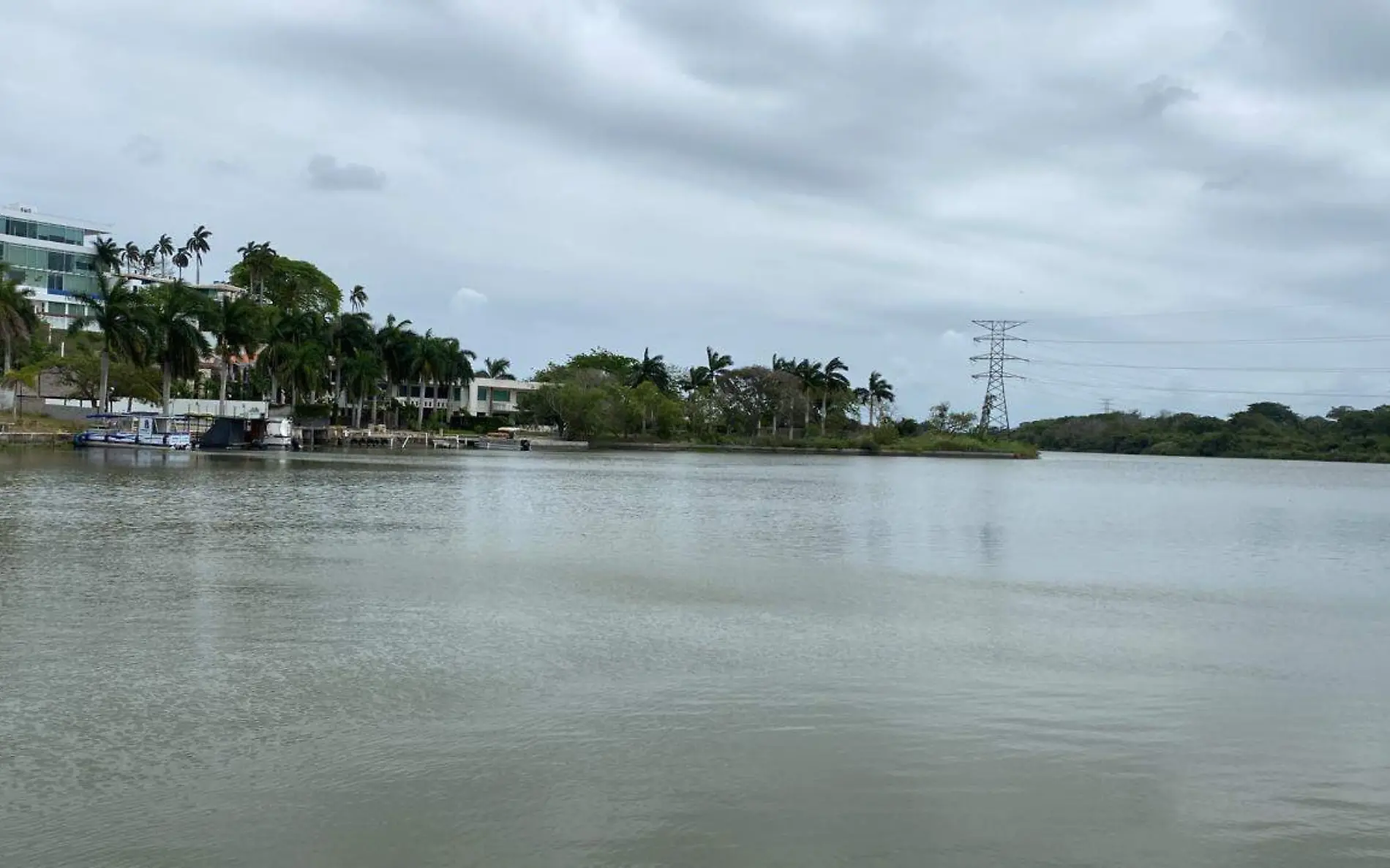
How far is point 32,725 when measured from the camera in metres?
10.2

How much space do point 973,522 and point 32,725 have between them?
30028mm

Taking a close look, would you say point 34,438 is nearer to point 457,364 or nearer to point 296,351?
point 296,351

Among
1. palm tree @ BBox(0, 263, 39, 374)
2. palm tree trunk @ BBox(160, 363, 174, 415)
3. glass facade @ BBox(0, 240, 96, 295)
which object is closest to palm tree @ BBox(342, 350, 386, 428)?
palm tree trunk @ BBox(160, 363, 174, 415)

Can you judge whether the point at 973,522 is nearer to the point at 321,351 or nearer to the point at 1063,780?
the point at 1063,780

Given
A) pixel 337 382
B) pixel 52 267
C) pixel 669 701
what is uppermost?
pixel 52 267

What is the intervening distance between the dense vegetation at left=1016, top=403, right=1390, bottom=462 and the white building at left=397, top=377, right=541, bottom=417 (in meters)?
93.6

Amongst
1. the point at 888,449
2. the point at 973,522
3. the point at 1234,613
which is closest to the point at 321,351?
the point at 888,449

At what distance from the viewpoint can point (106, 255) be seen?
115 metres

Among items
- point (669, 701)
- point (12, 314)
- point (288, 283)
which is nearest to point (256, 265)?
point (288, 283)

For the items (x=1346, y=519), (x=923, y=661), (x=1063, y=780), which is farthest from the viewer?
(x=1346, y=519)

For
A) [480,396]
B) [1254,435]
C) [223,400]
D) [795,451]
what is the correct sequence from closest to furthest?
1. [223,400]
2. [795,451]
3. [480,396]
4. [1254,435]

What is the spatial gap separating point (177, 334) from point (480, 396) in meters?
57.5

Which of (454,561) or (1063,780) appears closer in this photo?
(1063,780)

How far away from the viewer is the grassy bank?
12025 cm
